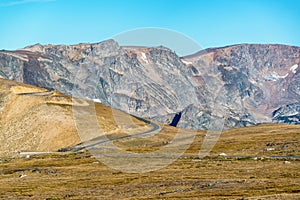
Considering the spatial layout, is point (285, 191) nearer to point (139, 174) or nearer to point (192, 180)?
point (192, 180)

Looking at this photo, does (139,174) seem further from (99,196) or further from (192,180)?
(99,196)

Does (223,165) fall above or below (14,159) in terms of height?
above

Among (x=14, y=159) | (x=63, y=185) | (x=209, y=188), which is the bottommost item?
(x=14, y=159)

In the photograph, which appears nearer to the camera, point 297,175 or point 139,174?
point 297,175

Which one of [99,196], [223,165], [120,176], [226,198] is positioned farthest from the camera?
[223,165]

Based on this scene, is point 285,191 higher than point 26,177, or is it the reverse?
point 285,191

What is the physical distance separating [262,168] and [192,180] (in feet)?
73.1

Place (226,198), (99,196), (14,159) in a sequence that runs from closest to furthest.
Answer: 1. (226,198)
2. (99,196)
3. (14,159)

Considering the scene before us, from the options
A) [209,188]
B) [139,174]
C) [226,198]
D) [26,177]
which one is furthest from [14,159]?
[226,198]

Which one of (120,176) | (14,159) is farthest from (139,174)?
(14,159)

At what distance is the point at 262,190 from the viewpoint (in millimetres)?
69875

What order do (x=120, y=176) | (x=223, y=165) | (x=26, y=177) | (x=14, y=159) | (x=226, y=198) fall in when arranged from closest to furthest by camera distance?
(x=226, y=198) < (x=120, y=176) < (x=26, y=177) < (x=223, y=165) < (x=14, y=159)

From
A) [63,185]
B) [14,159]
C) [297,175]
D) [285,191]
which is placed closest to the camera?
[285,191]

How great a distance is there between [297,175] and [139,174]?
33.7 m
